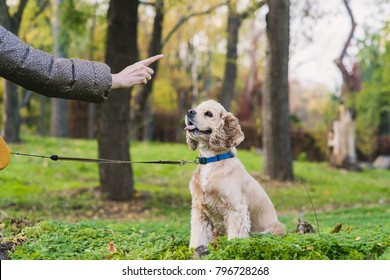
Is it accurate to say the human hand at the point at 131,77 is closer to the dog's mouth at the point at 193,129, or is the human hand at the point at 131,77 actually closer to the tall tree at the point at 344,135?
the dog's mouth at the point at 193,129

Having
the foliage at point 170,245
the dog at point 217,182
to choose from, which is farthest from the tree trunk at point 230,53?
the dog at point 217,182

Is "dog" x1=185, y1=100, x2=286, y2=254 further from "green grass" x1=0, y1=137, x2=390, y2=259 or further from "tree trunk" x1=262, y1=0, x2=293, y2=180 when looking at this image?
"tree trunk" x1=262, y1=0, x2=293, y2=180

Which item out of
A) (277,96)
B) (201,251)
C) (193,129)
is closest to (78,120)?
(277,96)

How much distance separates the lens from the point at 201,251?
5.41 m

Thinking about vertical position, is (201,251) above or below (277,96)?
below

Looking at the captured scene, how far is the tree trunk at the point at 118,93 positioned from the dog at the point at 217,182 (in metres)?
6.85

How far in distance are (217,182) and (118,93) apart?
7.27 meters

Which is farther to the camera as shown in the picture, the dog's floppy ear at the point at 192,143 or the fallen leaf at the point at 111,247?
the dog's floppy ear at the point at 192,143

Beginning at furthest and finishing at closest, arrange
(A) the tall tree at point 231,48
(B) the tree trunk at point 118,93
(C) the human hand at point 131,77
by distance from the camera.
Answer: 1. (A) the tall tree at point 231,48
2. (B) the tree trunk at point 118,93
3. (C) the human hand at point 131,77

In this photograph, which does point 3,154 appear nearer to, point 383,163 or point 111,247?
point 111,247

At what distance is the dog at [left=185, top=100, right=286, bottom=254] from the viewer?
5.54 meters

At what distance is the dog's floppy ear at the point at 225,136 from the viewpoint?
5.57 m
